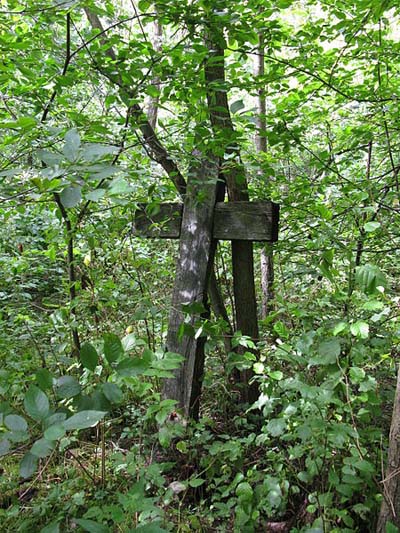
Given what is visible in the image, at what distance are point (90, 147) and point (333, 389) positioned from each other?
4.01 feet

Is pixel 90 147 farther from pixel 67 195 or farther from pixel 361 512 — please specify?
pixel 361 512

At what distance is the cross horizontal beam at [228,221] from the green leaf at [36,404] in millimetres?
1505

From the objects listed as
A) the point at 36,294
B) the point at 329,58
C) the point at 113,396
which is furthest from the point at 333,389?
the point at 36,294

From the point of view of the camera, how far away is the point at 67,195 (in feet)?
2.52

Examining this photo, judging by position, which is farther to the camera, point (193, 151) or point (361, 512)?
point (193, 151)

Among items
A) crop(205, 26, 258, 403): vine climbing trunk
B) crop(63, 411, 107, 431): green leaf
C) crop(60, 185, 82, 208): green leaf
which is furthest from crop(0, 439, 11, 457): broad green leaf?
crop(205, 26, 258, 403): vine climbing trunk

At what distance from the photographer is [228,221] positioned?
2.38m

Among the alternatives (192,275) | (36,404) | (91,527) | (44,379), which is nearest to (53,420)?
(36,404)

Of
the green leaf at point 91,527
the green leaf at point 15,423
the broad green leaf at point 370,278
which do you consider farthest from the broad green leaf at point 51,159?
the broad green leaf at point 370,278

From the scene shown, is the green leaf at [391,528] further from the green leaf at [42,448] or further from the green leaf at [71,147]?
the green leaf at [71,147]

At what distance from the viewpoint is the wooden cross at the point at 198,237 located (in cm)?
231

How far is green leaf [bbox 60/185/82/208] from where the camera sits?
756 millimetres

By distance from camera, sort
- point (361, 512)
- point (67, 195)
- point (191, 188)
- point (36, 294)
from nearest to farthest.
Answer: point (67, 195)
point (361, 512)
point (191, 188)
point (36, 294)

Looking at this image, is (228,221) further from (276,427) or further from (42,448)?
(42,448)
